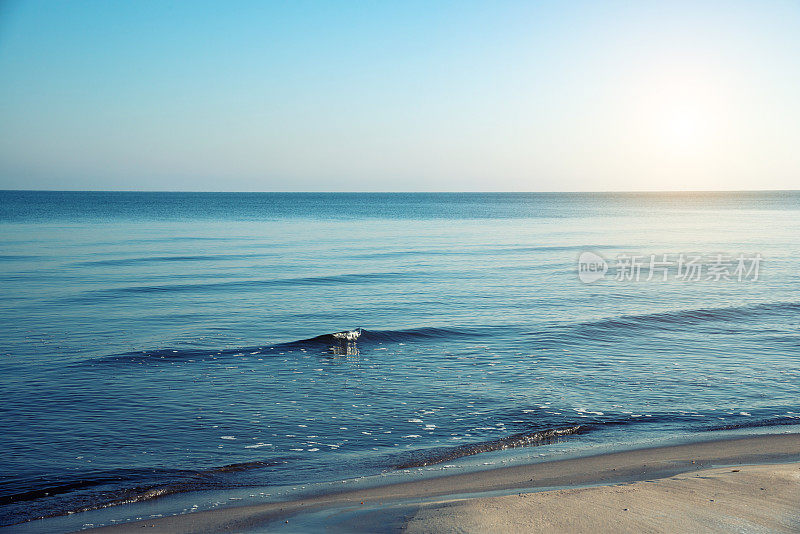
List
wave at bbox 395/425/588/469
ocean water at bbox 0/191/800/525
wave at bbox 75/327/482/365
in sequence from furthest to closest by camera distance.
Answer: wave at bbox 75/327/482/365 < ocean water at bbox 0/191/800/525 < wave at bbox 395/425/588/469

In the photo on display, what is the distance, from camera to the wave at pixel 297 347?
46.9 ft

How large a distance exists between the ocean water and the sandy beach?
102 centimetres

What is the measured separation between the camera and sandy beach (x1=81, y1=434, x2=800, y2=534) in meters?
6.14

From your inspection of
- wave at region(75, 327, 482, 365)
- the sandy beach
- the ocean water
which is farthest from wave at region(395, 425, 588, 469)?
wave at region(75, 327, 482, 365)

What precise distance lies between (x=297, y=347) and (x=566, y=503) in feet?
32.7

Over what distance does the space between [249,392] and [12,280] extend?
18.6 meters

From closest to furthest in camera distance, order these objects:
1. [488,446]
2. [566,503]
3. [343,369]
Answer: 1. [566,503]
2. [488,446]
3. [343,369]

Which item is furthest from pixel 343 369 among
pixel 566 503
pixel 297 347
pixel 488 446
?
pixel 566 503

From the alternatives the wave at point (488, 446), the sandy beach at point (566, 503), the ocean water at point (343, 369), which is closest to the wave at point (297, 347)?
the ocean water at point (343, 369)

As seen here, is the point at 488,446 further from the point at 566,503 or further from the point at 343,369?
the point at 343,369

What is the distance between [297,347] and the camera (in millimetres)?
15633

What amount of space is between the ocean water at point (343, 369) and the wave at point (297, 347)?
0.08m

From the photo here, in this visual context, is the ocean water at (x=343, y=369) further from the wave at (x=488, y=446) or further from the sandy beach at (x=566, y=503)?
the sandy beach at (x=566, y=503)

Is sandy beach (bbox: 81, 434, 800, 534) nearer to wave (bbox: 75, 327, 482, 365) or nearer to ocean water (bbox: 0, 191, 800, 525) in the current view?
ocean water (bbox: 0, 191, 800, 525)
